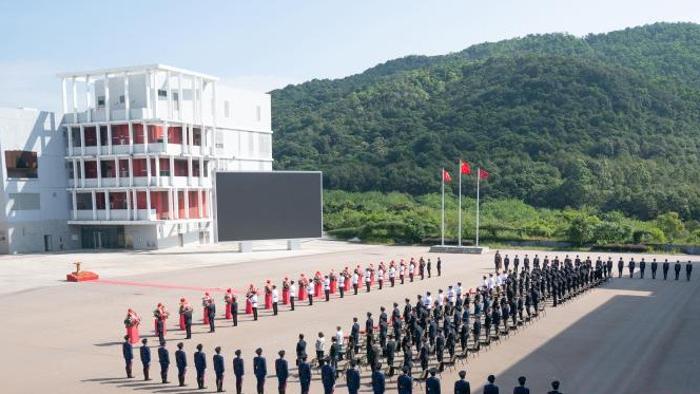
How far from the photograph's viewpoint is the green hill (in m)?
66.8

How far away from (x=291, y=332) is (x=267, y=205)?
2258 cm

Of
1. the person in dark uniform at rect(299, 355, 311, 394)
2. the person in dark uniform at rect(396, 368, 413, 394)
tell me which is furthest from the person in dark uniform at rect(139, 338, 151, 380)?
the person in dark uniform at rect(396, 368, 413, 394)

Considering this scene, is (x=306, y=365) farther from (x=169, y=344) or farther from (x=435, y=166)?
(x=435, y=166)

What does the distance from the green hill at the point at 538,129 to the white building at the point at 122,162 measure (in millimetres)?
37629

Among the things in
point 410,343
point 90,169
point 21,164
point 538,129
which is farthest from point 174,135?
point 538,129

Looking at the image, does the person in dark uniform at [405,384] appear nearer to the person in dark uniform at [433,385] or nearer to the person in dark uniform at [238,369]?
the person in dark uniform at [433,385]

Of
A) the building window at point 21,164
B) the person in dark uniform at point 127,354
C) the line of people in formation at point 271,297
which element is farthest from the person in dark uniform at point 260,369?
the building window at point 21,164

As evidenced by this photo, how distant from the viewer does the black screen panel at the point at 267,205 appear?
3919 centimetres

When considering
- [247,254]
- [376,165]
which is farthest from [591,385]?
[376,165]

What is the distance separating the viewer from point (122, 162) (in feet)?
146

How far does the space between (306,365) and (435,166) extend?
68.1 meters

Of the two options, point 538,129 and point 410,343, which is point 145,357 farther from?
point 538,129

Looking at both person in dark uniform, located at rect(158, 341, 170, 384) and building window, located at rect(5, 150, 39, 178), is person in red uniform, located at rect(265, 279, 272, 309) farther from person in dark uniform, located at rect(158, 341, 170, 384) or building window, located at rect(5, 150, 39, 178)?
building window, located at rect(5, 150, 39, 178)

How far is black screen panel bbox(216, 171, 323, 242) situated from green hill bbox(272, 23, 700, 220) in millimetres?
33553
